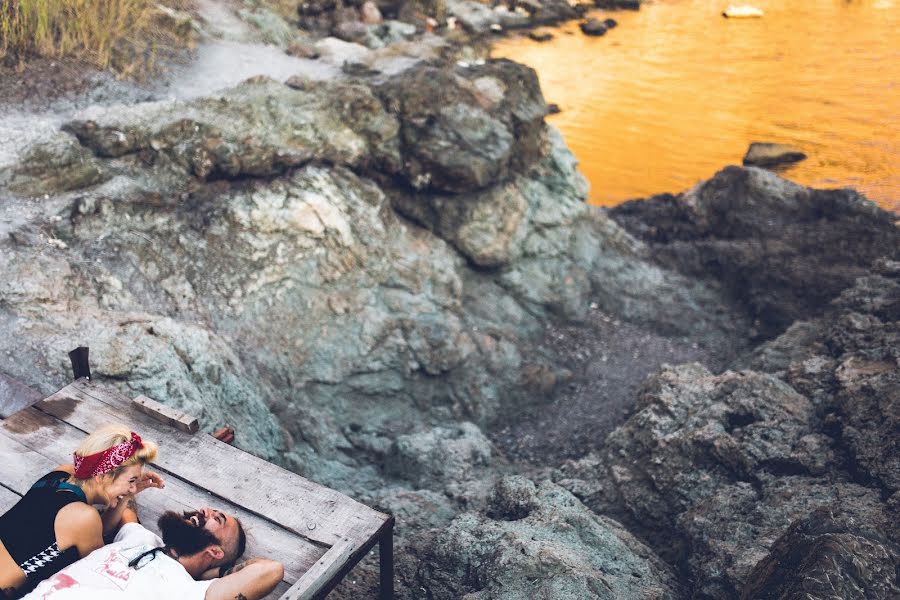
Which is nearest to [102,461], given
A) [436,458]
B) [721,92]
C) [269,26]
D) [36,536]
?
[36,536]

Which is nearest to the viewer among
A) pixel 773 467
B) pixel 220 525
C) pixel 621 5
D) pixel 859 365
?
pixel 220 525

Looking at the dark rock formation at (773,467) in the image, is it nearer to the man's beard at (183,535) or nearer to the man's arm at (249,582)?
the man's arm at (249,582)

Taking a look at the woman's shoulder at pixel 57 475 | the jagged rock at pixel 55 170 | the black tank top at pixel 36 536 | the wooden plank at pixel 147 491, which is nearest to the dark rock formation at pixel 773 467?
the wooden plank at pixel 147 491

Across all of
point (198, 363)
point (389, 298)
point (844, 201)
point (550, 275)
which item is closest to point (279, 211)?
point (389, 298)

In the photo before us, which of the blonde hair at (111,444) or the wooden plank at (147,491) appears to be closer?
the blonde hair at (111,444)

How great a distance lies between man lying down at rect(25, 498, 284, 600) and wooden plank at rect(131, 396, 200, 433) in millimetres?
589

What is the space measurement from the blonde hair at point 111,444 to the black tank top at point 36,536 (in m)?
0.17

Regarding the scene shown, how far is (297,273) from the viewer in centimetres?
700

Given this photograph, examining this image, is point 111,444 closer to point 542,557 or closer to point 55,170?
point 542,557

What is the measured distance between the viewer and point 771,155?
12844mm

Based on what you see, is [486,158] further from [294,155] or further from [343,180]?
[294,155]

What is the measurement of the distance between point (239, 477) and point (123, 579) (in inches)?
35.3

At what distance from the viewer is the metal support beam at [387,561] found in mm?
3576

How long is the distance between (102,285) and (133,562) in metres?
3.34
